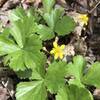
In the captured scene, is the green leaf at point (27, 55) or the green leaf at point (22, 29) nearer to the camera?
the green leaf at point (27, 55)

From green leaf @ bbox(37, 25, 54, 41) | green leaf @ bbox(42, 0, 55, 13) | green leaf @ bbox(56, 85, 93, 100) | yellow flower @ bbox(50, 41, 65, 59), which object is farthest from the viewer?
green leaf @ bbox(42, 0, 55, 13)

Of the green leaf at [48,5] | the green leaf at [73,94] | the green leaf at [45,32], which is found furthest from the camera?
the green leaf at [48,5]

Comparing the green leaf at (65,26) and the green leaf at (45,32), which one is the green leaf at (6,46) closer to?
the green leaf at (45,32)

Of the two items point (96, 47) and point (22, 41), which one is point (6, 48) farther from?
point (96, 47)

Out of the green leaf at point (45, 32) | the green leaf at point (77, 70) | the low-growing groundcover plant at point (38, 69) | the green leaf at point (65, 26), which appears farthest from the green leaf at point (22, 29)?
the green leaf at point (77, 70)

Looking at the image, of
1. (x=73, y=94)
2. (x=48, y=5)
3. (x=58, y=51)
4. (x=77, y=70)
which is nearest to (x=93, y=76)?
(x=77, y=70)

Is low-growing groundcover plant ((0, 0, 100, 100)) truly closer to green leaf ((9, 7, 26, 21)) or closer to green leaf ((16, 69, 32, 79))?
green leaf ((16, 69, 32, 79))

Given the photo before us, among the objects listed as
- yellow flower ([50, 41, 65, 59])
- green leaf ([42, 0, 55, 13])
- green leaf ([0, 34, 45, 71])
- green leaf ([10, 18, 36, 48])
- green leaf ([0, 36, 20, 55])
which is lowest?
yellow flower ([50, 41, 65, 59])

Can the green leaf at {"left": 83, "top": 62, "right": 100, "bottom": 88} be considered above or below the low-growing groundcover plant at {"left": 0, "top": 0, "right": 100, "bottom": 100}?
below

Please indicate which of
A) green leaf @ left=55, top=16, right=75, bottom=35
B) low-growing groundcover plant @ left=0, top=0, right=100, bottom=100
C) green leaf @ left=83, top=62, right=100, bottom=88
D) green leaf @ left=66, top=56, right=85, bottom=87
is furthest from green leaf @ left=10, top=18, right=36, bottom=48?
green leaf @ left=83, top=62, right=100, bottom=88

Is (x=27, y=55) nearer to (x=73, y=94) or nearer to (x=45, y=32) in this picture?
(x=45, y=32)
